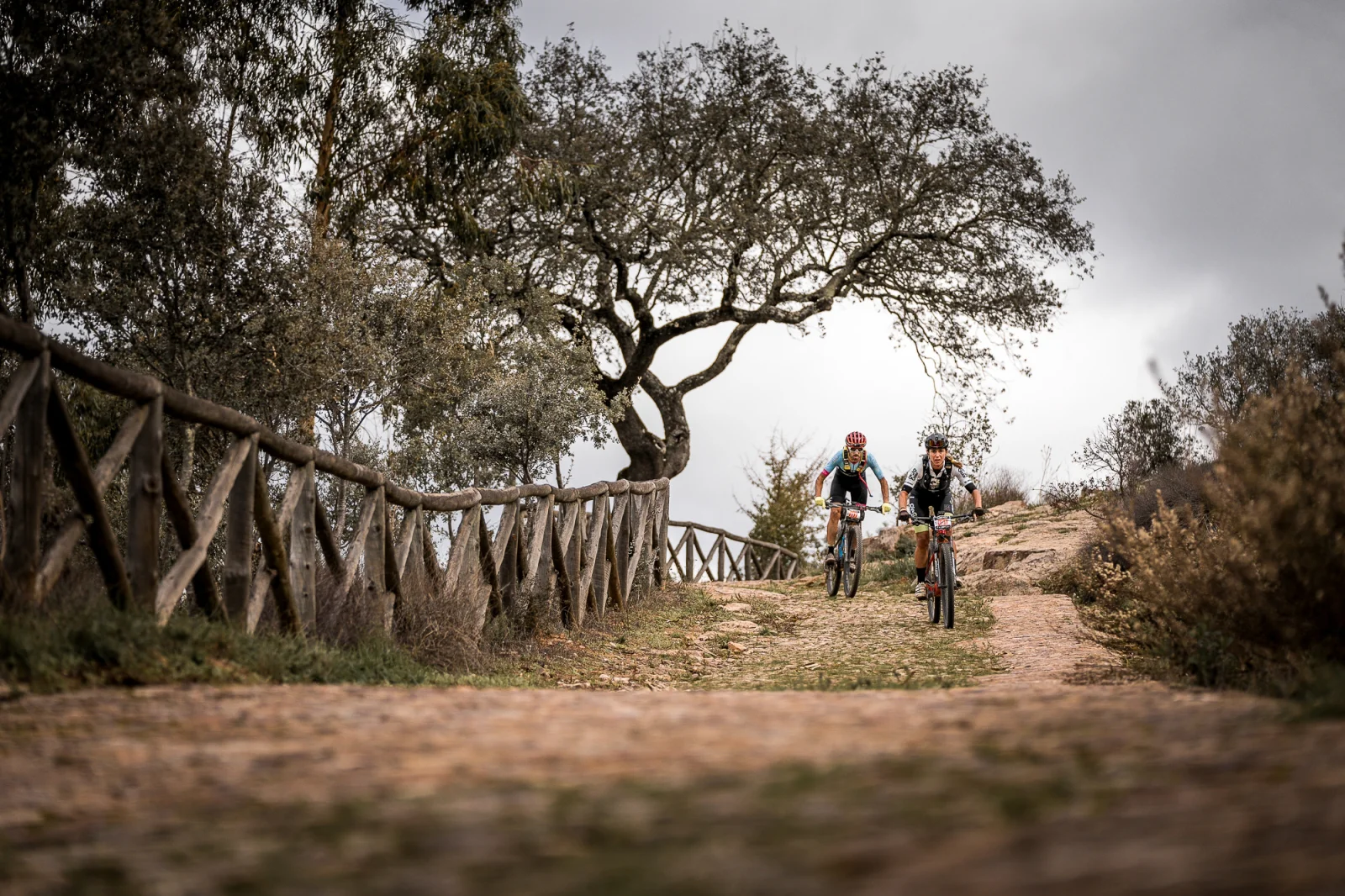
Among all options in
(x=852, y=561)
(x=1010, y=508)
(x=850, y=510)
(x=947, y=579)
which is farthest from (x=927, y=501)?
(x=1010, y=508)

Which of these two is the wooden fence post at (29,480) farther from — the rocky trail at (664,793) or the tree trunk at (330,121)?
the tree trunk at (330,121)

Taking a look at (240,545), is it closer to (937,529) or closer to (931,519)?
(937,529)

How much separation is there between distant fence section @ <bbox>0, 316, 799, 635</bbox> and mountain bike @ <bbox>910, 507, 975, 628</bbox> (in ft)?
12.1

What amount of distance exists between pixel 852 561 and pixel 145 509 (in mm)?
11588

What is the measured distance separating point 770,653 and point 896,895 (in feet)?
32.7

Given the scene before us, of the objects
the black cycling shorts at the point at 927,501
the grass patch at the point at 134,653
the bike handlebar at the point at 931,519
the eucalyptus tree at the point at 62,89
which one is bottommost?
the grass patch at the point at 134,653

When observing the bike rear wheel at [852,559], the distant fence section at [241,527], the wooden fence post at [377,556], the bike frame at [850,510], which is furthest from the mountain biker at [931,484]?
the wooden fence post at [377,556]

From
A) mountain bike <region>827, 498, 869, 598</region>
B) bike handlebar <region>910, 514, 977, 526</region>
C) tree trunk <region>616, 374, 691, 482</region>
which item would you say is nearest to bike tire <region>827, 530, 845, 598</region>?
mountain bike <region>827, 498, 869, 598</region>

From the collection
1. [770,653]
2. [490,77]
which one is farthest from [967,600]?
[490,77]

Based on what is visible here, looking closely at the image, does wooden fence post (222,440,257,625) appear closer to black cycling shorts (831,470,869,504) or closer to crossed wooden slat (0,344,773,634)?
crossed wooden slat (0,344,773,634)

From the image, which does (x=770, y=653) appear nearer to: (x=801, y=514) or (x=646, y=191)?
(x=646, y=191)

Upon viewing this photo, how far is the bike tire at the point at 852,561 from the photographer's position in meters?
16.4

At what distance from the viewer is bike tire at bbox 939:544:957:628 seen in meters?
12.8

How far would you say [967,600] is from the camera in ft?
52.9
